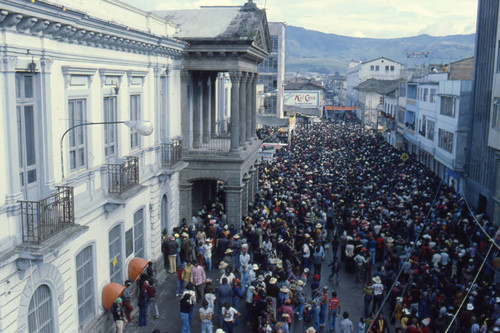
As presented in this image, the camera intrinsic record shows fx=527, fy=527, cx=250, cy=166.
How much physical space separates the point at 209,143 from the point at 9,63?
16.5 meters

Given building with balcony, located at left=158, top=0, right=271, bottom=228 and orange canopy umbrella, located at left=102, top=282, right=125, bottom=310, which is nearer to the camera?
orange canopy umbrella, located at left=102, top=282, right=125, bottom=310

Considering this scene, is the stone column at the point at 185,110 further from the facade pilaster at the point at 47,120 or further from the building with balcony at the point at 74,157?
the facade pilaster at the point at 47,120

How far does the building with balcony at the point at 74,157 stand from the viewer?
9.79 meters

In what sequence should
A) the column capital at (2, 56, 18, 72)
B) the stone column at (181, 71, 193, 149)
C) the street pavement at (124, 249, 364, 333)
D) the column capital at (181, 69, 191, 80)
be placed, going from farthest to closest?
the stone column at (181, 71, 193, 149), the column capital at (181, 69, 191, 80), the street pavement at (124, 249, 364, 333), the column capital at (2, 56, 18, 72)

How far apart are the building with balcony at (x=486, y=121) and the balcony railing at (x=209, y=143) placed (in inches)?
510

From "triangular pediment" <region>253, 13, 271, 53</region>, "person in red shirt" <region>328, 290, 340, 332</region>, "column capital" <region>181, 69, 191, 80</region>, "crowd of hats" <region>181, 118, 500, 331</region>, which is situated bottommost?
"person in red shirt" <region>328, 290, 340, 332</region>

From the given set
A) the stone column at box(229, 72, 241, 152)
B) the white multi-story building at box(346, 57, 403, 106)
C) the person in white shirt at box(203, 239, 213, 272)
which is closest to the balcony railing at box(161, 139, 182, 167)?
the person in white shirt at box(203, 239, 213, 272)

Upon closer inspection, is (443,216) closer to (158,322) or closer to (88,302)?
(158,322)

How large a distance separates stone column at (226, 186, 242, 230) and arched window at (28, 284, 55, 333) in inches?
487

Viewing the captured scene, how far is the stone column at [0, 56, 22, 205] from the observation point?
945 cm

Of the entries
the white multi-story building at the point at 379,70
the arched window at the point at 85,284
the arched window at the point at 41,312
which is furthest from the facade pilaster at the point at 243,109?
the white multi-story building at the point at 379,70

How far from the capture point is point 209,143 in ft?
84.8

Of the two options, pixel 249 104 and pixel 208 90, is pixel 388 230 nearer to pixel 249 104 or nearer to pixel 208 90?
pixel 249 104

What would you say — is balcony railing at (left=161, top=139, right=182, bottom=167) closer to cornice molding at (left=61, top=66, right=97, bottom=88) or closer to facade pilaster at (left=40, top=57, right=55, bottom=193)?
cornice molding at (left=61, top=66, right=97, bottom=88)
